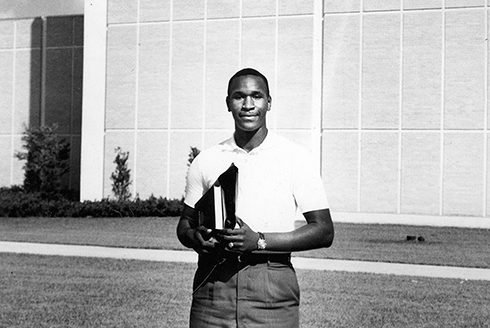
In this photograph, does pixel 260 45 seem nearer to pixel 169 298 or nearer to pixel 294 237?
pixel 169 298

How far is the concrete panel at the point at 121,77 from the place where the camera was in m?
30.1

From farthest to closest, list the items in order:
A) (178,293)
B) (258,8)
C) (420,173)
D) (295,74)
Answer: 1. (258,8)
2. (295,74)
3. (420,173)
4. (178,293)

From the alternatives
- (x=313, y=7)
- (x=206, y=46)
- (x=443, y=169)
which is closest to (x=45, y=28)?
(x=206, y=46)

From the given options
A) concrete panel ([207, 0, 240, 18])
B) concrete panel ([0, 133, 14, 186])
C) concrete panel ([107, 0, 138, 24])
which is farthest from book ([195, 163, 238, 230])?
concrete panel ([0, 133, 14, 186])

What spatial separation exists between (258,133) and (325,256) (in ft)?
39.2

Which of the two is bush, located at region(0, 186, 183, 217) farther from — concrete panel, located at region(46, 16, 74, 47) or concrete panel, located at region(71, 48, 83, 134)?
concrete panel, located at region(46, 16, 74, 47)

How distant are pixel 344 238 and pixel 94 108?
45.6ft

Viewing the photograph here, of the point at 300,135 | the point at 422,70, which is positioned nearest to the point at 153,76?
the point at 300,135

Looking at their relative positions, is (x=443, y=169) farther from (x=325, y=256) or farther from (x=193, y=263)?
(x=193, y=263)

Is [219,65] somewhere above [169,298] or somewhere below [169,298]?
above

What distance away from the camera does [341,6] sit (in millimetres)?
28266

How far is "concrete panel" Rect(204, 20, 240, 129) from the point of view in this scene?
94.7ft

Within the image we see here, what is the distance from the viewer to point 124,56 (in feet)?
99.1

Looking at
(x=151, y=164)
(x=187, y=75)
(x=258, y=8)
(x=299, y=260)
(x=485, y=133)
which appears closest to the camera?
(x=299, y=260)
